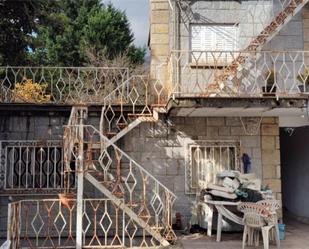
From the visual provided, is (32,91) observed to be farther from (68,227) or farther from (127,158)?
(127,158)

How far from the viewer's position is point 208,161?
1023 centimetres

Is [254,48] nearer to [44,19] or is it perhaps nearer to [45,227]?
[44,19]

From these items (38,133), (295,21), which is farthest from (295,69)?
(38,133)

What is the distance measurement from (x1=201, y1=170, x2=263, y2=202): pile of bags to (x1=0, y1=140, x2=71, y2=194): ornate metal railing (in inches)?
140

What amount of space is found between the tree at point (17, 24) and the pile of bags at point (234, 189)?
6.34m

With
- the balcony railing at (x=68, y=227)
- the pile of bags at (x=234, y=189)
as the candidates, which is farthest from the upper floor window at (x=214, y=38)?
the balcony railing at (x=68, y=227)

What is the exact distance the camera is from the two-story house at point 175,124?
9805mm

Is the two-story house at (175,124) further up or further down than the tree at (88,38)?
further down

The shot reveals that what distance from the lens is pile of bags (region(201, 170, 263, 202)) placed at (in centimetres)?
874

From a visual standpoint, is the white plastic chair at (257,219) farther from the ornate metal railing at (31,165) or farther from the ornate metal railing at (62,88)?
the ornate metal railing at (62,88)

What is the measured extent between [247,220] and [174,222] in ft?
7.76

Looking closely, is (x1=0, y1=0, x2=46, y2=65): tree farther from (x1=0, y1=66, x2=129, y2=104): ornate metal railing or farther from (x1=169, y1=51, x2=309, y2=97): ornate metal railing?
(x1=169, y1=51, x2=309, y2=97): ornate metal railing

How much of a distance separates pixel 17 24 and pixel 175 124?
502 cm

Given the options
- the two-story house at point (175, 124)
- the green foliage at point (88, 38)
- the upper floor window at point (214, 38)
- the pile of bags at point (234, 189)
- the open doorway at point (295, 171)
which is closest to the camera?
the pile of bags at point (234, 189)
